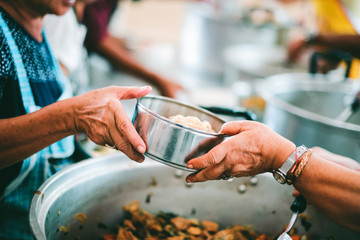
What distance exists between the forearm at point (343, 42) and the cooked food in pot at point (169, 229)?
1.87m

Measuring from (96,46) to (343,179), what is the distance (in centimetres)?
219

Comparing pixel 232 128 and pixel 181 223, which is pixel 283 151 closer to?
pixel 232 128

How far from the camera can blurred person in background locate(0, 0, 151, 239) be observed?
3.15ft

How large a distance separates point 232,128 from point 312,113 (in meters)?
1.19

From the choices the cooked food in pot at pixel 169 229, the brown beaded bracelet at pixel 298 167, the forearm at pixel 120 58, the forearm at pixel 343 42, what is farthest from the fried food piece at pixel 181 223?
the forearm at pixel 343 42

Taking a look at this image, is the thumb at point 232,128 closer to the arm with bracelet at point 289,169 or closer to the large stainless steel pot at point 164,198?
the arm with bracelet at point 289,169

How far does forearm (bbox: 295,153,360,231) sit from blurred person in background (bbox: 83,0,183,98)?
1507 mm

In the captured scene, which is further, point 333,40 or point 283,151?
point 333,40

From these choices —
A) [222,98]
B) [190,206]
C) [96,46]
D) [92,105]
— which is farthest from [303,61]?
[92,105]

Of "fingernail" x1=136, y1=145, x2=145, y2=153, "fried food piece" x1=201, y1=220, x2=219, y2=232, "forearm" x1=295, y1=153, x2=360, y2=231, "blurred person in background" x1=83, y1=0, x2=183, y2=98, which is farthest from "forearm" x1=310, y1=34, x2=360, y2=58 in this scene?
"fingernail" x1=136, y1=145, x2=145, y2=153

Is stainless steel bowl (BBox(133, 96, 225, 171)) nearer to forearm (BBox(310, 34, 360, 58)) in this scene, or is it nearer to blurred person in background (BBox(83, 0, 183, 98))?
blurred person in background (BBox(83, 0, 183, 98))

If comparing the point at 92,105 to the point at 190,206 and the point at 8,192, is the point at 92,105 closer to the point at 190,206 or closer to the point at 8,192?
the point at 8,192

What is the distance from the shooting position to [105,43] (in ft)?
8.39

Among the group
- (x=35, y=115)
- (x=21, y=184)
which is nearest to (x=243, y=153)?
(x=35, y=115)
